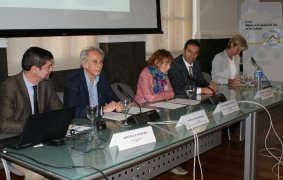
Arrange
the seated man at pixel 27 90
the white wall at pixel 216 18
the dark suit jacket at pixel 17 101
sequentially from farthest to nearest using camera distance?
1. the white wall at pixel 216 18
2. the seated man at pixel 27 90
3. the dark suit jacket at pixel 17 101

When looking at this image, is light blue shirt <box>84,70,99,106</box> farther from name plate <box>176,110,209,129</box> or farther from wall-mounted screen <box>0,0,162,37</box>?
wall-mounted screen <box>0,0,162,37</box>

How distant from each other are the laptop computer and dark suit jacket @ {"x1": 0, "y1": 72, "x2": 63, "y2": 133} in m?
0.19

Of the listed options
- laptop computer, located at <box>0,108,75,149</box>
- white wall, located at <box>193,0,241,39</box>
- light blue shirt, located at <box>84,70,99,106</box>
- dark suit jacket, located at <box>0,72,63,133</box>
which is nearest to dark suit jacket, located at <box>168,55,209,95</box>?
light blue shirt, located at <box>84,70,99,106</box>

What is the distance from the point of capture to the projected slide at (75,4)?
313 cm

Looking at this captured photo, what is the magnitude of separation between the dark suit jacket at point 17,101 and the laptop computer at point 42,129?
0.62ft

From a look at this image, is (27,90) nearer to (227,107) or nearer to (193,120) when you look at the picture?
(193,120)

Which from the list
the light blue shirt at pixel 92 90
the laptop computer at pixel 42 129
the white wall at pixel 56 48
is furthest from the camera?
the white wall at pixel 56 48

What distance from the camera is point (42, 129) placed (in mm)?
1580

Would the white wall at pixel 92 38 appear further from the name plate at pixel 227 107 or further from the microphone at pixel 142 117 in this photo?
the name plate at pixel 227 107

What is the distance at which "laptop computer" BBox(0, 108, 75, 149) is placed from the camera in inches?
60.0

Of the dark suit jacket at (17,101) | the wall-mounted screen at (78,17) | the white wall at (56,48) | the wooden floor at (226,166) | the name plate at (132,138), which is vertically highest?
the wall-mounted screen at (78,17)

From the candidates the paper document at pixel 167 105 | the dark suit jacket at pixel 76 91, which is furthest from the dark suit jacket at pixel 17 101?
the paper document at pixel 167 105

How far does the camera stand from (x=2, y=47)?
3.08 m

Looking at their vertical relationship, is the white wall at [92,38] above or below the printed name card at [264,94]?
above
